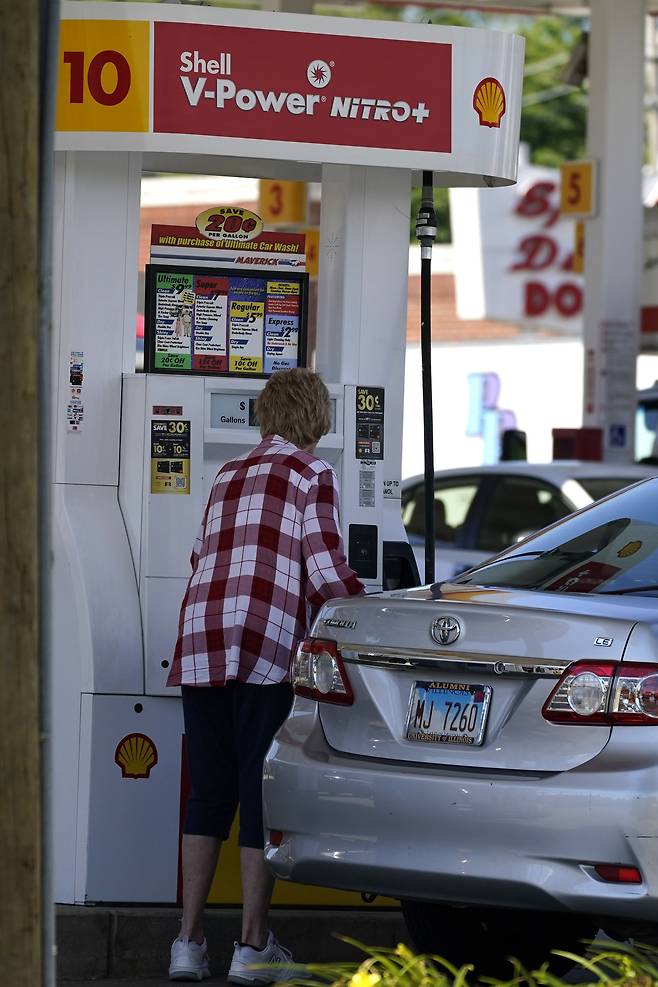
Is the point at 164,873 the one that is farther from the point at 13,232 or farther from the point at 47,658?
the point at 13,232

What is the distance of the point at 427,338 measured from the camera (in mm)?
6793

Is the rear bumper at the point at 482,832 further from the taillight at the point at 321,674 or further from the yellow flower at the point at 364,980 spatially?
the yellow flower at the point at 364,980

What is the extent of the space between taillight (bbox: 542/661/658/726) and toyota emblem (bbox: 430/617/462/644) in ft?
1.07

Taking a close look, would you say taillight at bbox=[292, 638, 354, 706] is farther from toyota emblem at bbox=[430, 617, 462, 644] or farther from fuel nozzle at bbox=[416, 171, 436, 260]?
fuel nozzle at bbox=[416, 171, 436, 260]

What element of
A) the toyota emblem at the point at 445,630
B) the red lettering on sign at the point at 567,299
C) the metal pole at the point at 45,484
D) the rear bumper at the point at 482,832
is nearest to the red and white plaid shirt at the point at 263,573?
the rear bumper at the point at 482,832

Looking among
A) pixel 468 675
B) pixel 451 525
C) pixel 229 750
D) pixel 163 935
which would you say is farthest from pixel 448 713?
pixel 451 525

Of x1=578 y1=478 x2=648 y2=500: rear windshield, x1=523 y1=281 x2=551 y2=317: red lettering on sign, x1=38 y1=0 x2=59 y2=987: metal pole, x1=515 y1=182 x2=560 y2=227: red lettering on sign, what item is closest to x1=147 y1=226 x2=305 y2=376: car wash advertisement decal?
x1=38 y1=0 x2=59 y2=987: metal pole

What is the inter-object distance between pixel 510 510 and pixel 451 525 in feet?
1.99

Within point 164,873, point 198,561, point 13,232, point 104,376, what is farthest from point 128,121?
point 13,232

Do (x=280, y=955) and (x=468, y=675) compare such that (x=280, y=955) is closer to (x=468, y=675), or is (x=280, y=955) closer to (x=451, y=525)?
(x=468, y=675)

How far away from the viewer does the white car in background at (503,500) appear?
12.2 metres

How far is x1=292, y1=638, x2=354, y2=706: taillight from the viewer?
16.4ft

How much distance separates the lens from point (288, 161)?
6828mm

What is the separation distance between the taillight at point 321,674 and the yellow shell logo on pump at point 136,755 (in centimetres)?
123
